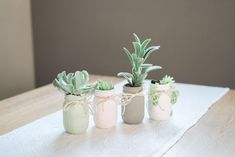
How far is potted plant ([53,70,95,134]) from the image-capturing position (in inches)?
51.5

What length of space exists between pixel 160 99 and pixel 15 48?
180 centimetres

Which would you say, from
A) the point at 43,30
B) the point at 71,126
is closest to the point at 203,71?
the point at 43,30

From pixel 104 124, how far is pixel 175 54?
1361 mm

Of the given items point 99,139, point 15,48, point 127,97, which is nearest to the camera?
point 99,139

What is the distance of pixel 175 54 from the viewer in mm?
2645

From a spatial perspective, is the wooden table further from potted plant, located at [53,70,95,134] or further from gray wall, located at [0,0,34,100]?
gray wall, located at [0,0,34,100]

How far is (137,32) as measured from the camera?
2729 mm

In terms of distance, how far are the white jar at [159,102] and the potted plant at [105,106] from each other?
0.15 meters

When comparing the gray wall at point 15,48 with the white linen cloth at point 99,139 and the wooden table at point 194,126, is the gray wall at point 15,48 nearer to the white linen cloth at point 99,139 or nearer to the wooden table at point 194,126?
the wooden table at point 194,126

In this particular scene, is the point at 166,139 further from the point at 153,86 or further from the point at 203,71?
the point at 203,71

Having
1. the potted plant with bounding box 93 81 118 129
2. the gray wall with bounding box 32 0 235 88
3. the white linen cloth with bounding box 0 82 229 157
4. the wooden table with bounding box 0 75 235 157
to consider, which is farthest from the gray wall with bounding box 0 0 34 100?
the potted plant with bounding box 93 81 118 129

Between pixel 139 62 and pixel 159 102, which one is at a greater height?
pixel 139 62

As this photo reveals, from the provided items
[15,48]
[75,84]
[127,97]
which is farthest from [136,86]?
[15,48]

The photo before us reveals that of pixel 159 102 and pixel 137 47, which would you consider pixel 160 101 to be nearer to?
pixel 159 102
